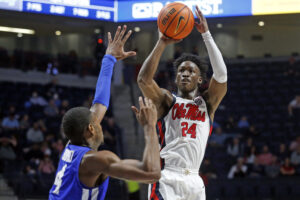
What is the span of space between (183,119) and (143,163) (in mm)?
1800

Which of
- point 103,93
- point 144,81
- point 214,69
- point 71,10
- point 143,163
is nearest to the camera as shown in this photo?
point 143,163

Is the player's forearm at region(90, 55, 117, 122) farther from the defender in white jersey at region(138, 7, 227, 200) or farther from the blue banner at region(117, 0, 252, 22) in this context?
the blue banner at region(117, 0, 252, 22)

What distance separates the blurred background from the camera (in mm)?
11414

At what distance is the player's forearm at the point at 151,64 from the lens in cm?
464

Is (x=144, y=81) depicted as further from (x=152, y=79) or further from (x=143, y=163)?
(x=143, y=163)

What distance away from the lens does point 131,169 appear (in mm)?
3135

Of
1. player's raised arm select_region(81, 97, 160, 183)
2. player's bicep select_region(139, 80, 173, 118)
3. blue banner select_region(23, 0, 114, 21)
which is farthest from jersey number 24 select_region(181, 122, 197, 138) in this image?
blue banner select_region(23, 0, 114, 21)

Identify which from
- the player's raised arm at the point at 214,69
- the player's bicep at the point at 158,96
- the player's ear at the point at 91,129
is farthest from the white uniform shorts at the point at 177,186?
the player's ear at the point at 91,129

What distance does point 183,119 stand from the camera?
16.0 ft

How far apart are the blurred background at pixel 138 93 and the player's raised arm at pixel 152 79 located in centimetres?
680

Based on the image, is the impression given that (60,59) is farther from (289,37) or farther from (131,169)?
(131,169)

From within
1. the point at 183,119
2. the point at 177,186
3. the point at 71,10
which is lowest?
the point at 177,186

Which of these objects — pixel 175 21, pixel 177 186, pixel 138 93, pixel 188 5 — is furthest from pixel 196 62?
pixel 138 93

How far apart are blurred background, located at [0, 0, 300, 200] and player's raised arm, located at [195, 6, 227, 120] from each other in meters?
6.57
